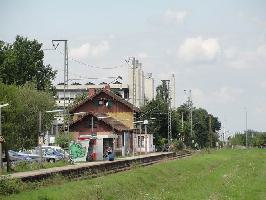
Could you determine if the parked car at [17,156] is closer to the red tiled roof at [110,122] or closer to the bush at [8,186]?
the red tiled roof at [110,122]

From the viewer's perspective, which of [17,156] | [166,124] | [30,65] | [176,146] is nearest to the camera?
[17,156]

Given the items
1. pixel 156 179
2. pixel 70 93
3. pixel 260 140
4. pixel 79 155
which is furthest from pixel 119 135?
pixel 260 140

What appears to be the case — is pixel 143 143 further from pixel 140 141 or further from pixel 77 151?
pixel 77 151

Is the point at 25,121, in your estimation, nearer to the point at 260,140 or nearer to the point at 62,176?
the point at 62,176

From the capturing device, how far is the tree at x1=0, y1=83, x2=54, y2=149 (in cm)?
4609

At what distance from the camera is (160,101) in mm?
111875

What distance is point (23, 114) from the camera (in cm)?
6356

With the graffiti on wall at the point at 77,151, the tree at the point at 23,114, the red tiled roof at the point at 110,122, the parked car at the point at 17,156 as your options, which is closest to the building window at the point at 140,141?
the red tiled roof at the point at 110,122

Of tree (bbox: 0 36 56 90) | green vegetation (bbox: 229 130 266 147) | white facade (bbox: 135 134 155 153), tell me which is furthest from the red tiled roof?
green vegetation (bbox: 229 130 266 147)

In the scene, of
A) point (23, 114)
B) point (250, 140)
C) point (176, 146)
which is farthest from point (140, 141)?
point (250, 140)

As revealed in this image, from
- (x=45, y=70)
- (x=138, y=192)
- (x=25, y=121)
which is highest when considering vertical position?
(x=45, y=70)

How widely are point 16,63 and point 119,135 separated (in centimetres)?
1922

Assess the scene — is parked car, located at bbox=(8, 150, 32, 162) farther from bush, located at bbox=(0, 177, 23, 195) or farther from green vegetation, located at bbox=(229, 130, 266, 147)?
green vegetation, located at bbox=(229, 130, 266, 147)

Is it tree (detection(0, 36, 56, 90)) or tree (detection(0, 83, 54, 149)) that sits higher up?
tree (detection(0, 36, 56, 90))
